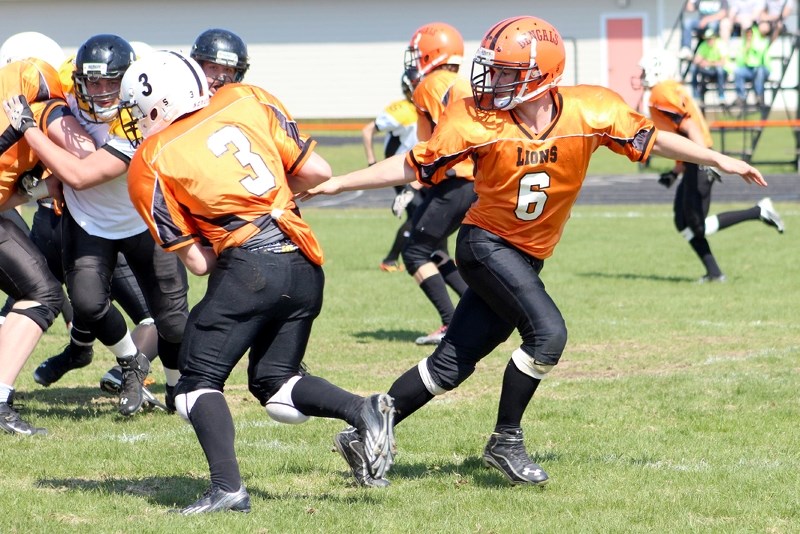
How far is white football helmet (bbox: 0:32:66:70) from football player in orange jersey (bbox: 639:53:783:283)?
219 inches

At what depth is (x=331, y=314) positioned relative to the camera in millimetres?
9258

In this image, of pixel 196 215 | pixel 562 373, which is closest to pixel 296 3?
pixel 562 373

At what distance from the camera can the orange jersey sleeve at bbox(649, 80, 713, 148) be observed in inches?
384

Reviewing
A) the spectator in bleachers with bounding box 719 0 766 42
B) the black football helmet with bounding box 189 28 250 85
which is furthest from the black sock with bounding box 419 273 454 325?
the spectator in bleachers with bounding box 719 0 766 42

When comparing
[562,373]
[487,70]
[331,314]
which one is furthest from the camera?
[331,314]

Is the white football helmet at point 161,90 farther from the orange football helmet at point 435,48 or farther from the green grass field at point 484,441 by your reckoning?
the orange football helmet at point 435,48

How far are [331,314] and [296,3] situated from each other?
2750 centimetres

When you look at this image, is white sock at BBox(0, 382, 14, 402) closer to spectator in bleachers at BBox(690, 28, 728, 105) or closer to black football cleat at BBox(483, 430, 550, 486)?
black football cleat at BBox(483, 430, 550, 486)

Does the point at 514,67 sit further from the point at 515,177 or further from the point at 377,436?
the point at 377,436

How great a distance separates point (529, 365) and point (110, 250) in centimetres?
230

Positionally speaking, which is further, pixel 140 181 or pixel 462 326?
pixel 462 326

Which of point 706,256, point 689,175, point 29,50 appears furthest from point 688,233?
point 29,50

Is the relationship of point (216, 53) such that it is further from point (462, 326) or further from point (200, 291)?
point (200, 291)

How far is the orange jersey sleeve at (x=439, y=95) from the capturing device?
23.9ft
